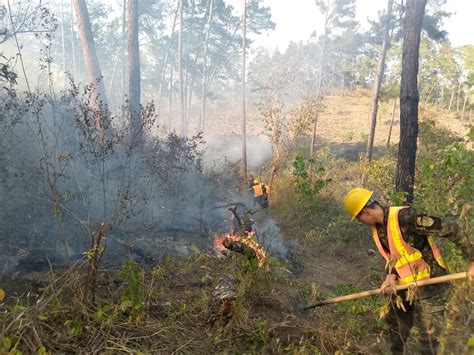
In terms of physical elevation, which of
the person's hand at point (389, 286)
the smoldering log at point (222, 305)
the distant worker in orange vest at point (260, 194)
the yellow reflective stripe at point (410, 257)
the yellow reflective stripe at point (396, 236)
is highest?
the yellow reflective stripe at point (396, 236)

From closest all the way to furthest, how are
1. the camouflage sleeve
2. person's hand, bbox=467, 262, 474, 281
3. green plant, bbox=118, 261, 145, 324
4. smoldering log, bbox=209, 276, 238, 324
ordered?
1. person's hand, bbox=467, 262, 474, 281
2. the camouflage sleeve
3. green plant, bbox=118, 261, 145, 324
4. smoldering log, bbox=209, 276, 238, 324

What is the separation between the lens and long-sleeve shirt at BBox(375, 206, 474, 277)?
3004 mm

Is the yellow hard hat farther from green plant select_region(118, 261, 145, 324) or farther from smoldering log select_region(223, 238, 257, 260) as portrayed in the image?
green plant select_region(118, 261, 145, 324)

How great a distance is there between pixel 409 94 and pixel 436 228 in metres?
5.00

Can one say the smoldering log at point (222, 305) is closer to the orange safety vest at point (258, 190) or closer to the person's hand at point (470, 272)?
the person's hand at point (470, 272)

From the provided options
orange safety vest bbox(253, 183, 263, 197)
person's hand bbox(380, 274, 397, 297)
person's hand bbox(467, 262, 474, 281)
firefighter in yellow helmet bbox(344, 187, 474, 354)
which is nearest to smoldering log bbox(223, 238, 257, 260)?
firefighter in yellow helmet bbox(344, 187, 474, 354)

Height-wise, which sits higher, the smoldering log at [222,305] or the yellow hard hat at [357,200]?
the yellow hard hat at [357,200]

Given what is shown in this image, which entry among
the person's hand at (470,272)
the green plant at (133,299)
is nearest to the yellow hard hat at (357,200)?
the person's hand at (470,272)

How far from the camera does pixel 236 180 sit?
58.3 ft

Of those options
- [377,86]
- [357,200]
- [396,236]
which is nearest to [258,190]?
[357,200]

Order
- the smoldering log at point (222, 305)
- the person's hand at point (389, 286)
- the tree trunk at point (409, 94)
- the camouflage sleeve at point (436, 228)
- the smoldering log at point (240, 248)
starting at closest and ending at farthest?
the camouflage sleeve at point (436, 228) < the person's hand at point (389, 286) < the smoldering log at point (222, 305) < the smoldering log at point (240, 248) < the tree trunk at point (409, 94)

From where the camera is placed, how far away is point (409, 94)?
287 inches

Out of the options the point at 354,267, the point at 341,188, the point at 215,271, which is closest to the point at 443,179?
the point at 354,267

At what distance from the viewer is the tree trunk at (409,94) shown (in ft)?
23.8
